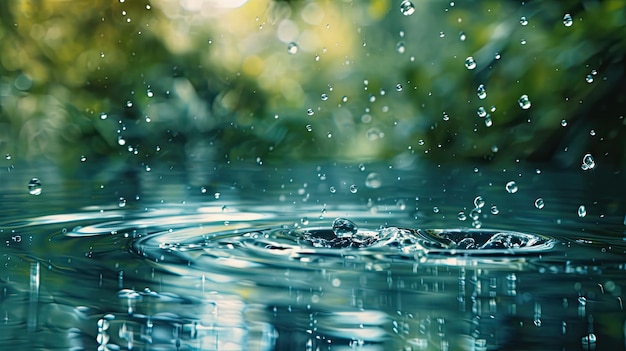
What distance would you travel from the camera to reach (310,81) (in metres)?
12.9

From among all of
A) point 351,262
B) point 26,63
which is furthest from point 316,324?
point 26,63

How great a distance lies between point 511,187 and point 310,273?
256cm

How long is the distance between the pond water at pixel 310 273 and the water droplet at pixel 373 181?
921mm

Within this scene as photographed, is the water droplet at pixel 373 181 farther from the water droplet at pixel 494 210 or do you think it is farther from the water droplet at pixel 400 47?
the water droplet at pixel 400 47

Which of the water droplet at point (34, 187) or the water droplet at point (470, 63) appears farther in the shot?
the water droplet at point (470, 63)

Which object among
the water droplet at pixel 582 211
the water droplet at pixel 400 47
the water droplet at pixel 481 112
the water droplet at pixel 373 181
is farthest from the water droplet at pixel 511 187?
the water droplet at pixel 400 47

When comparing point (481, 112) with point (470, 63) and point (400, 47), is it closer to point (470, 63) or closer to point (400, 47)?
point (470, 63)

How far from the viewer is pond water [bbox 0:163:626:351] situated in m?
1.17

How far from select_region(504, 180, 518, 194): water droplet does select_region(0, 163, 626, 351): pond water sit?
1.20 ft

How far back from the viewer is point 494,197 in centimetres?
353

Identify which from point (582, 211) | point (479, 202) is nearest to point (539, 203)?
point (479, 202)

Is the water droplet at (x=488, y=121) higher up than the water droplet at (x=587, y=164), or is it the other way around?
the water droplet at (x=488, y=121)

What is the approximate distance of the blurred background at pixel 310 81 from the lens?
547 centimetres

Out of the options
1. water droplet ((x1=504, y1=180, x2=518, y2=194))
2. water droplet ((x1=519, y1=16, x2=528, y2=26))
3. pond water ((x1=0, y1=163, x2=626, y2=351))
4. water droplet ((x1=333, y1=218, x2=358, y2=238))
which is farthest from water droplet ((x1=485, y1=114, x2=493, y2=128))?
water droplet ((x1=333, y1=218, x2=358, y2=238))
